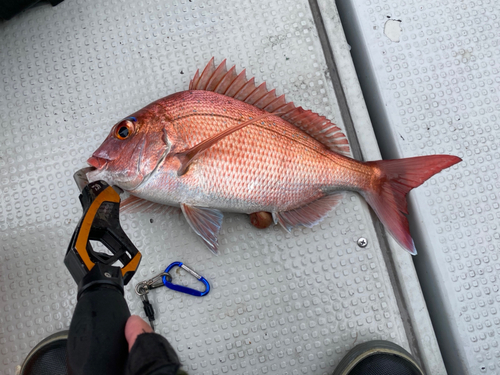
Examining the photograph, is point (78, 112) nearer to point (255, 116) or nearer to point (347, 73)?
point (255, 116)

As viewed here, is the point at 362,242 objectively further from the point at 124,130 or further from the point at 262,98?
the point at 124,130

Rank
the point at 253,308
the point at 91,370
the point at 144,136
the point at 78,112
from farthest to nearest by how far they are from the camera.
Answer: the point at 78,112
the point at 253,308
the point at 144,136
the point at 91,370

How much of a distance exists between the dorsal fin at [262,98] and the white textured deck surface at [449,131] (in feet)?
1.10

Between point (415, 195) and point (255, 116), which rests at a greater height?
point (255, 116)

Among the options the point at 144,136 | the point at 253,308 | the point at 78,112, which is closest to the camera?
the point at 144,136

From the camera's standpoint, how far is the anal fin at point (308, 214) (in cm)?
136

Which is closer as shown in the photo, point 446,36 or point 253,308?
point 253,308

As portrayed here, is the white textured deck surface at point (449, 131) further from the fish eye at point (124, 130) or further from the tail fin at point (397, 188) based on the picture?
the fish eye at point (124, 130)

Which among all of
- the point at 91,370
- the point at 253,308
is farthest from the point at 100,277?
the point at 253,308

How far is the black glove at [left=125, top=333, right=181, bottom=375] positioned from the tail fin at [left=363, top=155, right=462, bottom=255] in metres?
0.92

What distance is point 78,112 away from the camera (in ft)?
4.92

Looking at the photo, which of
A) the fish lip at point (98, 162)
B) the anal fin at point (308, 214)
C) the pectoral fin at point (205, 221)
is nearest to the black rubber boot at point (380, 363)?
the anal fin at point (308, 214)

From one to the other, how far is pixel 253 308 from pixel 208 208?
44 centimetres

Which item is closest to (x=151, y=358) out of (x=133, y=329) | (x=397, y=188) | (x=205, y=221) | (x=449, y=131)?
(x=133, y=329)
